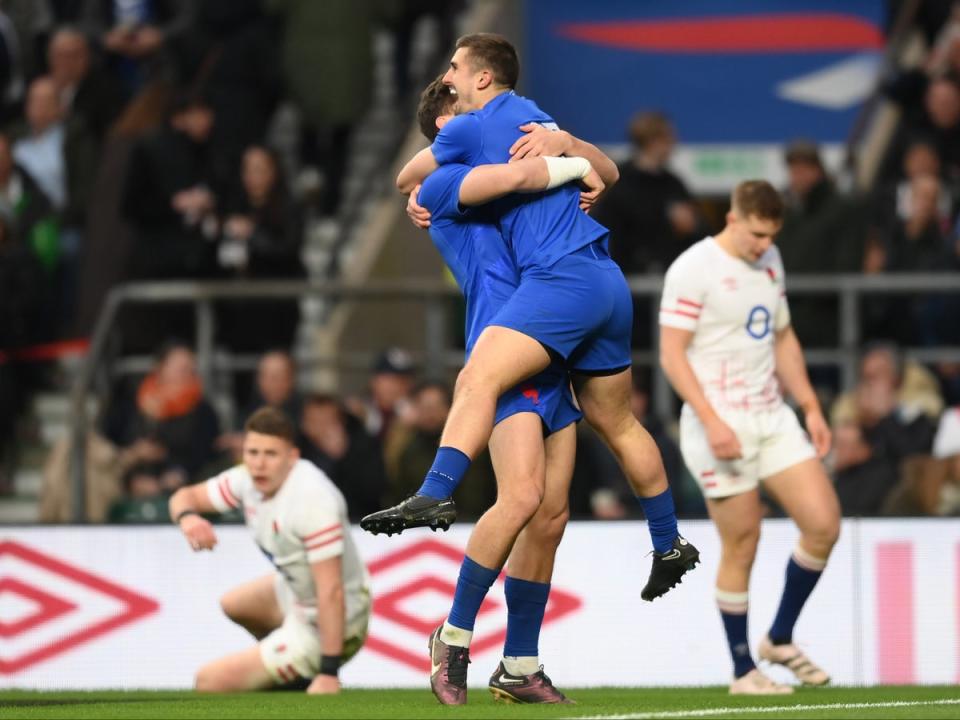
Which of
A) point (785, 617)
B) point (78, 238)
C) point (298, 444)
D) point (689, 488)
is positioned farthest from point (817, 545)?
point (78, 238)

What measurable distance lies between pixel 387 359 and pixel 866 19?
5.52 meters

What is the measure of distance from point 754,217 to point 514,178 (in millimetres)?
2140

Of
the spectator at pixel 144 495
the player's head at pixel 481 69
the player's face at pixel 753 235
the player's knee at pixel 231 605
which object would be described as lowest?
the player's knee at pixel 231 605

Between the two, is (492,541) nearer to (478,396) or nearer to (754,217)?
(478,396)

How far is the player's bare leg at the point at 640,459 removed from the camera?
8273 millimetres

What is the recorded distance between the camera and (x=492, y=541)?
806 centimetres

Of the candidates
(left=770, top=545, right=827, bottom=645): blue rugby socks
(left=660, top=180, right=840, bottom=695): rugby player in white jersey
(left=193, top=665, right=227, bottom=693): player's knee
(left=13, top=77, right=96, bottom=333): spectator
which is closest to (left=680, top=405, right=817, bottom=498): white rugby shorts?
(left=660, top=180, right=840, bottom=695): rugby player in white jersey

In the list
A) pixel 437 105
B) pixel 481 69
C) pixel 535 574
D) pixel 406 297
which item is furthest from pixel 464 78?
pixel 406 297

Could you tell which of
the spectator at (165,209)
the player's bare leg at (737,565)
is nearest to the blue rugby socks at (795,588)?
the player's bare leg at (737,565)

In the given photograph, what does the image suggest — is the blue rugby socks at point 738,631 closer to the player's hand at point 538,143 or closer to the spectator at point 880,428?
the spectator at point 880,428

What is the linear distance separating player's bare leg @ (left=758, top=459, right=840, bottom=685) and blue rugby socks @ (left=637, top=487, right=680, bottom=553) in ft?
5.38

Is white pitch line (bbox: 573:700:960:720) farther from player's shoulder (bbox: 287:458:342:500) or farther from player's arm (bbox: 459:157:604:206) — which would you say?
player's shoulder (bbox: 287:458:342:500)

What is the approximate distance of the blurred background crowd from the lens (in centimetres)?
1309

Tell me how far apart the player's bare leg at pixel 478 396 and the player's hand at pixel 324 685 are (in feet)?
9.07
